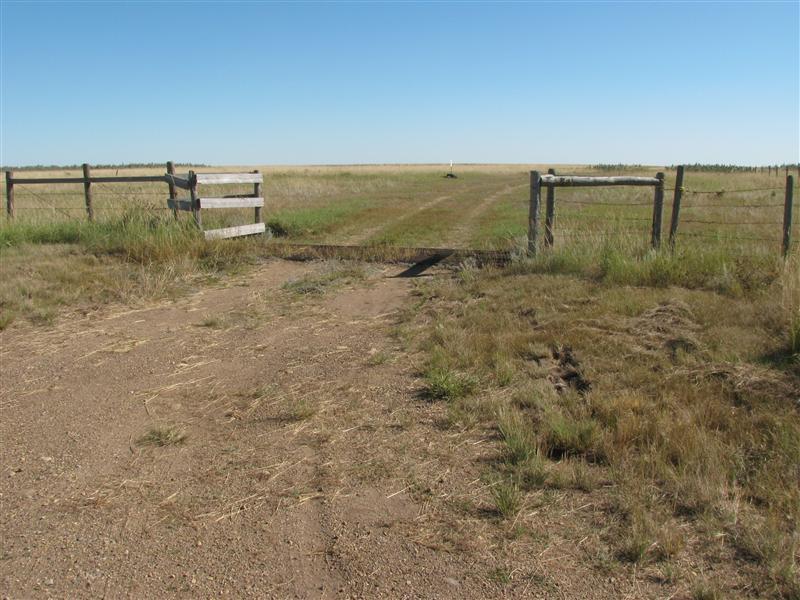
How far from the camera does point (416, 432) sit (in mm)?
4449

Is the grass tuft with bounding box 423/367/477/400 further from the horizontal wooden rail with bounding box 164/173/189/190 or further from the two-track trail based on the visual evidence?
the horizontal wooden rail with bounding box 164/173/189/190

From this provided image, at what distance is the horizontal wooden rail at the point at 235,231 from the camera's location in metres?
11.8

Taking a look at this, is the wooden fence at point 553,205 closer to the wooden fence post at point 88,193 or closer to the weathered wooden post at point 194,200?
the weathered wooden post at point 194,200

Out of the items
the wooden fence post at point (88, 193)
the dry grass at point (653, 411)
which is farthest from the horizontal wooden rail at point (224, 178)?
the dry grass at point (653, 411)

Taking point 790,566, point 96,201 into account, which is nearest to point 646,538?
point 790,566

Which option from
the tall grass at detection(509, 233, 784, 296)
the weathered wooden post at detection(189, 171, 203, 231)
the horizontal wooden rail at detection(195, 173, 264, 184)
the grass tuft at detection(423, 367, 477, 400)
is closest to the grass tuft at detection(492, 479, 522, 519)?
the grass tuft at detection(423, 367, 477, 400)

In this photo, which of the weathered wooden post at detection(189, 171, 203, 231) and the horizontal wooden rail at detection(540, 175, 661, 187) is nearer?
the horizontal wooden rail at detection(540, 175, 661, 187)

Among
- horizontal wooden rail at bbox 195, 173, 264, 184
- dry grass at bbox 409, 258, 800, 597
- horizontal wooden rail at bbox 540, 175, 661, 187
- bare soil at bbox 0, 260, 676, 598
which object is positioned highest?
horizontal wooden rail at bbox 195, 173, 264, 184

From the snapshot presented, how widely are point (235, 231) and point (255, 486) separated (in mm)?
9411

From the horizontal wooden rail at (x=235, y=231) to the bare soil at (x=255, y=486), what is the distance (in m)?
5.37

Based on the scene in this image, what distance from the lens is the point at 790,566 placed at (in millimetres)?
2854

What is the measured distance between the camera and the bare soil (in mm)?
2961

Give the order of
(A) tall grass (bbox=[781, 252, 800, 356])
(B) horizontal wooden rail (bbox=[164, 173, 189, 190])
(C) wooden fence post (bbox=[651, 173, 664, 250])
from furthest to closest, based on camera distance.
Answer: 1. (B) horizontal wooden rail (bbox=[164, 173, 189, 190])
2. (C) wooden fence post (bbox=[651, 173, 664, 250])
3. (A) tall grass (bbox=[781, 252, 800, 356])

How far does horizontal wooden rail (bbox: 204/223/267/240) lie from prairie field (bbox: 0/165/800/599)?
2.79 meters
